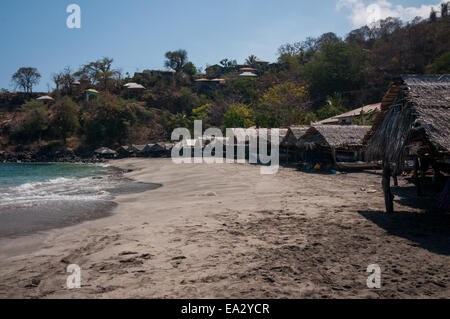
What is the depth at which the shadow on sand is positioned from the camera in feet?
17.5

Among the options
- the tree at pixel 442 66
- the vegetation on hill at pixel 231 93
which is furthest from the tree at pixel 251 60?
the tree at pixel 442 66

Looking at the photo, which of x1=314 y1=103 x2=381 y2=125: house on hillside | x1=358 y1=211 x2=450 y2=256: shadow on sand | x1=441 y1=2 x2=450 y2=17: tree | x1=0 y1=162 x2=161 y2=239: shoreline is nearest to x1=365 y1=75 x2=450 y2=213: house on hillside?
x1=358 y1=211 x2=450 y2=256: shadow on sand

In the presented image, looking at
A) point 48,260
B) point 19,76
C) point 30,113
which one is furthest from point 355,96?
point 19,76

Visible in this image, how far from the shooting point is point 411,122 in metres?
6.54

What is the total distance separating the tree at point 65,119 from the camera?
140ft

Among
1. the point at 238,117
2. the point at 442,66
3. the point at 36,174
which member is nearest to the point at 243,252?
the point at 36,174

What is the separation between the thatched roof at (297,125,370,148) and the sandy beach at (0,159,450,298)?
768cm

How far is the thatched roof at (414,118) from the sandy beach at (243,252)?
5.38ft

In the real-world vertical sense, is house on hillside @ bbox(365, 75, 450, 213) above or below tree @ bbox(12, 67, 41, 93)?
below

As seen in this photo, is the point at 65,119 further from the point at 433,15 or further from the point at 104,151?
the point at 433,15

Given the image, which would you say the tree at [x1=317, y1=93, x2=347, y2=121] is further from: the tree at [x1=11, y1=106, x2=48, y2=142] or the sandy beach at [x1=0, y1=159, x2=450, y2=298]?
the tree at [x1=11, y1=106, x2=48, y2=142]
